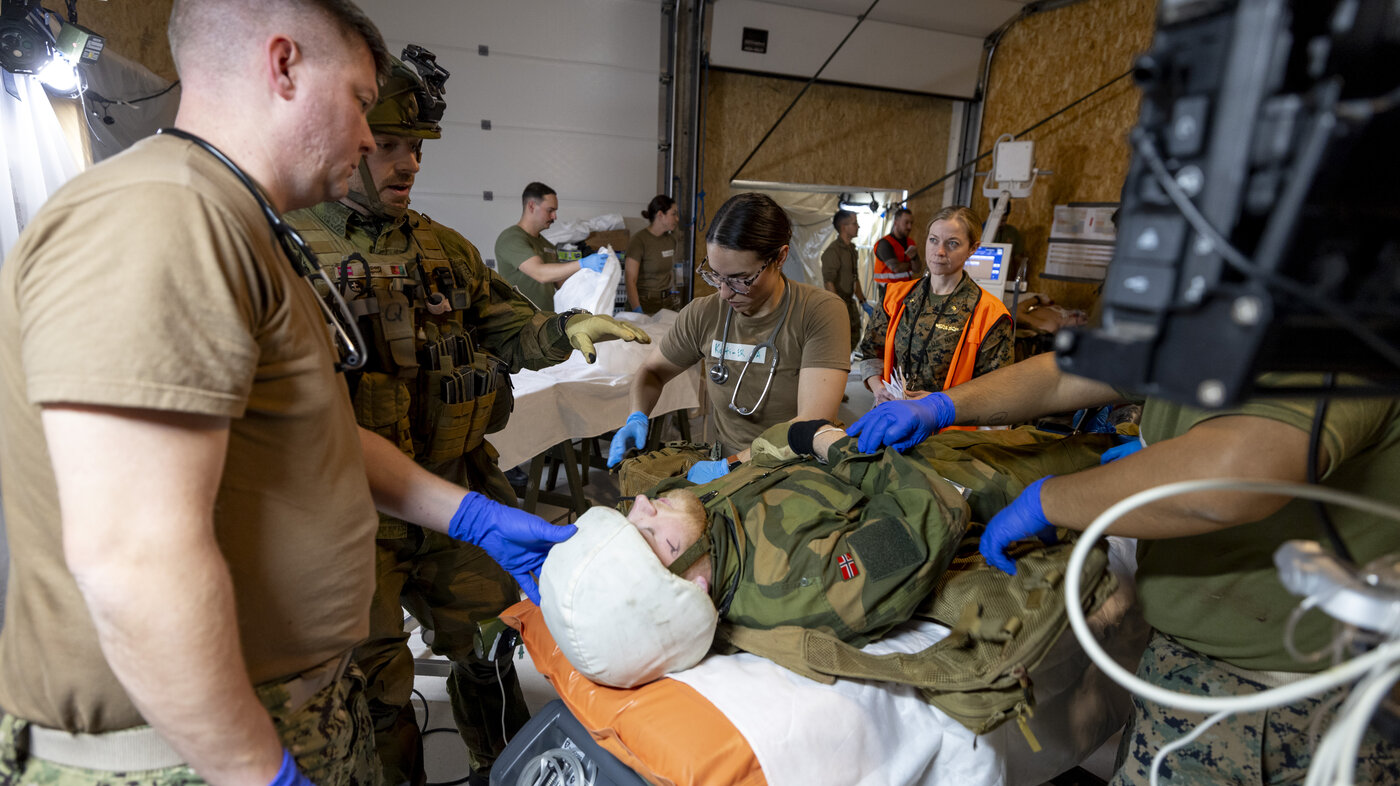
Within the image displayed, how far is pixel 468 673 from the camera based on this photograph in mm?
2049

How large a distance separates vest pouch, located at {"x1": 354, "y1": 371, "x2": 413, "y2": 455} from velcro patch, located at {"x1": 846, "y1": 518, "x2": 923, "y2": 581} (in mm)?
1217

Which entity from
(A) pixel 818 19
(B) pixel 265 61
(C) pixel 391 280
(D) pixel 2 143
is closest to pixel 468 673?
(C) pixel 391 280

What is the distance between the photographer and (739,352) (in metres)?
2.53

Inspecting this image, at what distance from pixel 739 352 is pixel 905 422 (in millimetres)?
815

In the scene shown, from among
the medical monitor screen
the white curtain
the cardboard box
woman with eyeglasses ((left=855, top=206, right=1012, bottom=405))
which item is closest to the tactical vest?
the white curtain

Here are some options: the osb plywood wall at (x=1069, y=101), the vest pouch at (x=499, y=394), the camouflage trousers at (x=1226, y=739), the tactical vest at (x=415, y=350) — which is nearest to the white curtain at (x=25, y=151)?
the tactical vest at (x=415, y=350)

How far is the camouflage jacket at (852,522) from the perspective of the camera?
61.7 inches

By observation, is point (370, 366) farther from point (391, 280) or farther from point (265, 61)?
point (265, 61)

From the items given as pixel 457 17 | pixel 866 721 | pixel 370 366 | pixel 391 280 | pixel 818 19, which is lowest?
pixel 866 721

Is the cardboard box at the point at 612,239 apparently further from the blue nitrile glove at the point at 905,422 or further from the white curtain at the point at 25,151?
the blue nitrile glove at the point at 905,422

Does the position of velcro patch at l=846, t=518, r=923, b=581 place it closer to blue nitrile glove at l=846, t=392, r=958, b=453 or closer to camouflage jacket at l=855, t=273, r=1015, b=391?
blue nitrile glove at l=846, t=392, r=958, b=453

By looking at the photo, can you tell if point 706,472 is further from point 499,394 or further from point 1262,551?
point 1262,551

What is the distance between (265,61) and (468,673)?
1.77 metres

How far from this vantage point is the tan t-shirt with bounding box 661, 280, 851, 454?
2.46 meters
